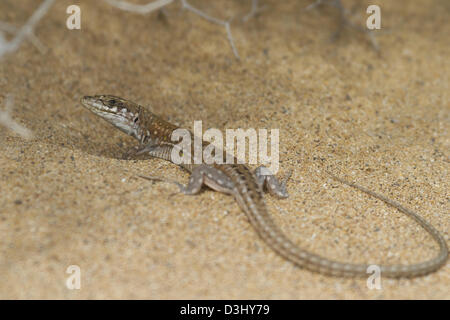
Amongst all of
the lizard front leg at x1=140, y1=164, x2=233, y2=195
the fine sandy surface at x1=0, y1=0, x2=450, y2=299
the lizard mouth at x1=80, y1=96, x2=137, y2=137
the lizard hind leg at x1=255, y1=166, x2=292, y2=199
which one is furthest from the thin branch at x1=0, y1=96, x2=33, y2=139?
the lizard hind leg at x1=255, y1=166, x2=292, y2=199

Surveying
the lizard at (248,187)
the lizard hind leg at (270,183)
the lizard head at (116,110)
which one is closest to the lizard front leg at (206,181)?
the lizard at (248,187)

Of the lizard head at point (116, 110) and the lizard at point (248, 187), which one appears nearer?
the lizard at point (248, 187)

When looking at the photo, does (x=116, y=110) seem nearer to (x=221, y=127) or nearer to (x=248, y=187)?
(x=221, y=127)

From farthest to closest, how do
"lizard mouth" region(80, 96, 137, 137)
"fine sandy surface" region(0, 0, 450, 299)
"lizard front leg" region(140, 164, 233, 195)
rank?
1. "lizard mouth" region(80, 96, 137, 137)
2. "lizard front leg" region(140, 164, 233, 195)
3. "fine sandy surface" region(0, 0, 450, 299)

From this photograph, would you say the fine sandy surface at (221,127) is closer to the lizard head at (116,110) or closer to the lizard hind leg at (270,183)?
the lizard hind leg at (270,183)

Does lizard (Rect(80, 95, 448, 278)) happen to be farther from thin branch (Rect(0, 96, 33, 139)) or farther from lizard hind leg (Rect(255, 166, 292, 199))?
thin branch (Rect(0, 96, 33, 139))

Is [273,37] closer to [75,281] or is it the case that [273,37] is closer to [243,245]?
[243,245]
